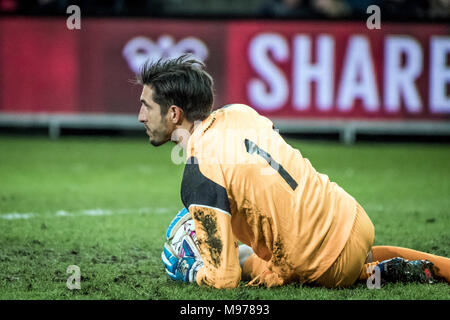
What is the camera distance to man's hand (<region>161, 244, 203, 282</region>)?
4.42m

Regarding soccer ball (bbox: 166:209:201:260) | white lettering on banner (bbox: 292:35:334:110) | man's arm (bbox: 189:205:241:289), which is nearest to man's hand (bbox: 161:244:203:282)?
soccer ball (bbox: 166:209:201:260)

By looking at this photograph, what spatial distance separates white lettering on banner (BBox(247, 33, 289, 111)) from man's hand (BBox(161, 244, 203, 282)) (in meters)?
7.37

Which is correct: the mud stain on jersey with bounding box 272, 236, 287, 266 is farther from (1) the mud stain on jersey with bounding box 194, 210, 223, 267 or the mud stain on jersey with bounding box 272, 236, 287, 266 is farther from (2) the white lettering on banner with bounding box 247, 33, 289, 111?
(2) the white lettering on banner with bounding box 247, 33, 289, 111

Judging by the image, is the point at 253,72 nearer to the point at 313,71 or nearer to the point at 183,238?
the point at 313,71

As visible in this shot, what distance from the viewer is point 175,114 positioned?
4.22 metres

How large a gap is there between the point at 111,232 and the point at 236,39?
6.21m

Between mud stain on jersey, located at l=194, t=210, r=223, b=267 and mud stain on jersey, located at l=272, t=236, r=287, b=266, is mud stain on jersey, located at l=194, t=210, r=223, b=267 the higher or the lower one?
the higher one

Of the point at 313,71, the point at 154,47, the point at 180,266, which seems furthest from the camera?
the point at 154,47

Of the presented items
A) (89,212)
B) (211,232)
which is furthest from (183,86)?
(89,212)

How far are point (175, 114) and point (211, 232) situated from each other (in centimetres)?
66

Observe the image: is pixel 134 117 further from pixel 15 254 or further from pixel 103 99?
pixel 15 254

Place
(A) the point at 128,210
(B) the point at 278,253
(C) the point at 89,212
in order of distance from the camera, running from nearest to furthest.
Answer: (B) the point at 278,253 < (C) the point at 89,212 < (A) the point at 128,210

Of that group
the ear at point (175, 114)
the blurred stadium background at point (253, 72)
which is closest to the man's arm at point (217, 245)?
the ear at point (175, 114)

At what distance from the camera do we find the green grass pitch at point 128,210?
4.42 m
